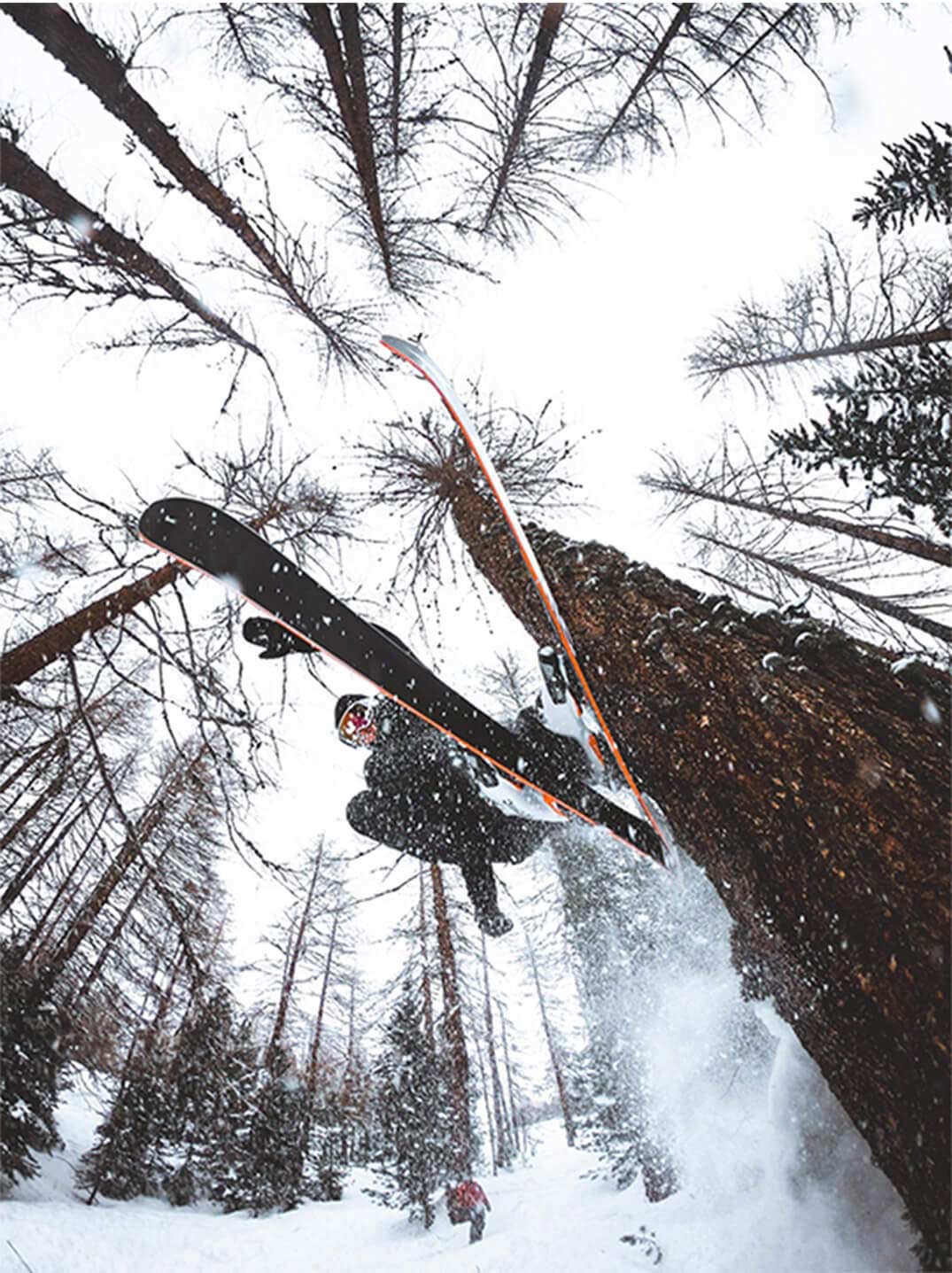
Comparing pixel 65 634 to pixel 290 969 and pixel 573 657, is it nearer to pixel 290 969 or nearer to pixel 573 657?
pixel 573 657

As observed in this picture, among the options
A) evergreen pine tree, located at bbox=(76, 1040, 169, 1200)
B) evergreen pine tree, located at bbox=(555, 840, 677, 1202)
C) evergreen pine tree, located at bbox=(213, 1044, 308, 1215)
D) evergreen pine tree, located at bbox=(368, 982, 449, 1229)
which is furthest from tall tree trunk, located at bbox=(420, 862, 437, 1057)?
evergreen pine tree, located at bbox=(76, 1040, 169, 1200)

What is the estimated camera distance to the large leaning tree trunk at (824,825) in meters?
0.96

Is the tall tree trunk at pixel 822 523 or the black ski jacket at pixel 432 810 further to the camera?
the tall tree trunk at pixel 822 523

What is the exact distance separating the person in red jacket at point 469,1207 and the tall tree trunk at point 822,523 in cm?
1036

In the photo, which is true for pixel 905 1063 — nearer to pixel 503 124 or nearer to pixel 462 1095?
pixel 503 124

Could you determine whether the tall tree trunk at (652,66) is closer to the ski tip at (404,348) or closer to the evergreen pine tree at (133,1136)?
the ski tip at (404,348)

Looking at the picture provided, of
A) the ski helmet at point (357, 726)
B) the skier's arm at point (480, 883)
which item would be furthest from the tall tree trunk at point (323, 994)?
the ski helmet at point (357, 726)

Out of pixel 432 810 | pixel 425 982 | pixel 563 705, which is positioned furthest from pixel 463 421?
pixel 425 982

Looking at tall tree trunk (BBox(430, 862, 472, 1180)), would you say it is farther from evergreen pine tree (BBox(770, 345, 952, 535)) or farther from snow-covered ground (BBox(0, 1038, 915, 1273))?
evergreen pine tree (BBox(770, 345, 952, 535))

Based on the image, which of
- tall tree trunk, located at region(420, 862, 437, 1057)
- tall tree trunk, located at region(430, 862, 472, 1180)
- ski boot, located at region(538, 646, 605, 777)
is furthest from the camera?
tall tree trunk, located at region(420, 862, 437, 1057)

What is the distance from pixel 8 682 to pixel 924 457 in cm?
602

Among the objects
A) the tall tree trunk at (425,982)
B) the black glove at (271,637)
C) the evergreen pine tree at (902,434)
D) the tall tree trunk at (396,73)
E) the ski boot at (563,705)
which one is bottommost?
the black glove at (271,637)

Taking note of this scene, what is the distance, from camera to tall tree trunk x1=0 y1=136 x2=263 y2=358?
3.58m

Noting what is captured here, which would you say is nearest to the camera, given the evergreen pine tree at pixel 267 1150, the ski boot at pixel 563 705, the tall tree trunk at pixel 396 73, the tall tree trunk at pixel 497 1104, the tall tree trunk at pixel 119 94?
the ski boot at pixel 563 705
